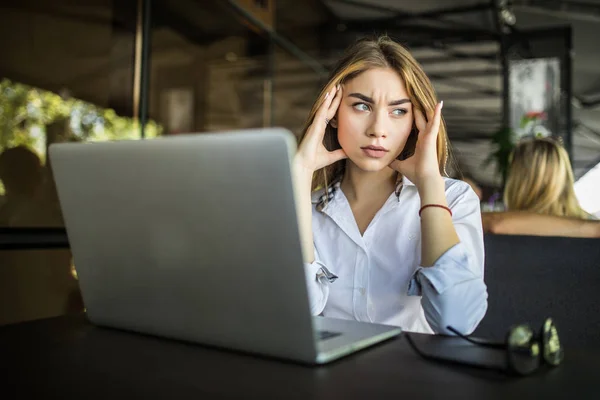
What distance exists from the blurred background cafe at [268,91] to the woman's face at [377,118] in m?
0.24

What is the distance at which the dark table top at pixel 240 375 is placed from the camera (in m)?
0.63

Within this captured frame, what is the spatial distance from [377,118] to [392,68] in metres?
0.17

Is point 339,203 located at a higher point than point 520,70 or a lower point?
lower

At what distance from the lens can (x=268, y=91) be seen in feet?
20.4

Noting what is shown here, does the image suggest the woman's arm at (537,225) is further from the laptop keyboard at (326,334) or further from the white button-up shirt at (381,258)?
the laptop keyboard at (326,334)

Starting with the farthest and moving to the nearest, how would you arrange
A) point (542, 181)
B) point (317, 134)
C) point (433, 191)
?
point (542, 181)
point (317, 134)
point (433, 191)

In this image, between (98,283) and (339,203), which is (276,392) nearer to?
(98,283)

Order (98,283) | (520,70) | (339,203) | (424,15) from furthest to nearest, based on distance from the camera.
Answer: (424,15) → (520,70) → (339,203) → (98,283)

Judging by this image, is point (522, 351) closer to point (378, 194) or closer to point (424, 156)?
point (424, 156)

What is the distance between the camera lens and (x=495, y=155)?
511cm

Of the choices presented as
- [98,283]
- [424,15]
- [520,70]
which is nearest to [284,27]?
[424,15]

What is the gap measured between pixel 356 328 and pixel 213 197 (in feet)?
1.29

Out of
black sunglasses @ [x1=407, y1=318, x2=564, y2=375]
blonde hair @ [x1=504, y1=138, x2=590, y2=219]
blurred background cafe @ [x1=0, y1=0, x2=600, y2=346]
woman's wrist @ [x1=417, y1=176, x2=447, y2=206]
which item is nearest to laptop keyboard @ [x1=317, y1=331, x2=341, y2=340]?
black sunglasses @ [x1=407, y1=318, x2=564, y2=375]

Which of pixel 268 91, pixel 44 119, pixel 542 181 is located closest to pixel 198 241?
pixel 542 181
